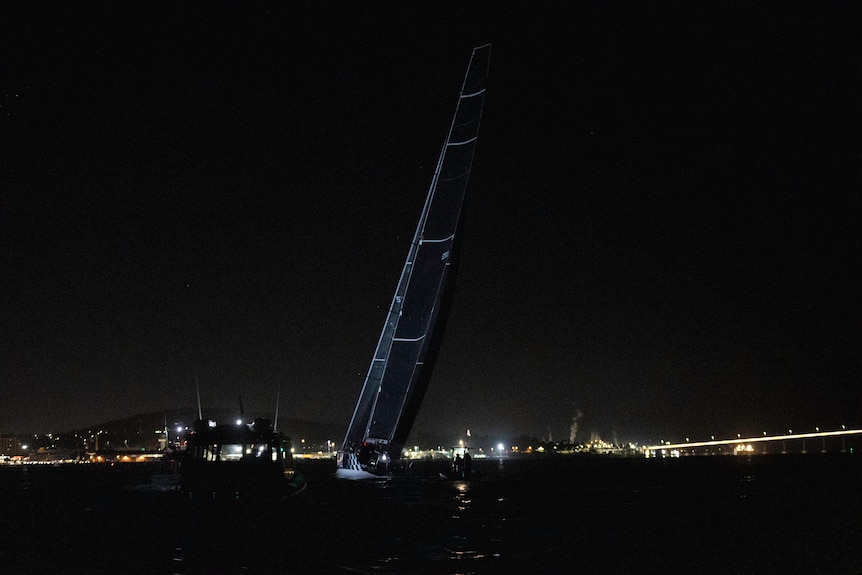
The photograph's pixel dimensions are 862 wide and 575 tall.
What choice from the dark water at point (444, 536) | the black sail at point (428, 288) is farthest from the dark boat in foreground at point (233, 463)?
the black sail at point (428, 288)

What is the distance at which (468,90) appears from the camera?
189ft

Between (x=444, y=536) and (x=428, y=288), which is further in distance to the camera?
(x=428, y=288)

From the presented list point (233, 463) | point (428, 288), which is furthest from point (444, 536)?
point (428, 288)

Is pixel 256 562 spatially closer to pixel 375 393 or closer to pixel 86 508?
pixel 86 508

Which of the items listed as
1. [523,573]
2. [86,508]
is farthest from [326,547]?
[86,508]

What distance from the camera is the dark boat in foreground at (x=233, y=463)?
37312 mm

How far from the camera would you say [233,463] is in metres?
37.6

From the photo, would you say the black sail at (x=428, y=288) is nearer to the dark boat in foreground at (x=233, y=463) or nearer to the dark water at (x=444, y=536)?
the dark water at (x=444, y=536)

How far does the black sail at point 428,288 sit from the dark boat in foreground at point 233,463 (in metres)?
18.6

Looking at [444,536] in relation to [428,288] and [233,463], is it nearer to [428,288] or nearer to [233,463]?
[233,463]

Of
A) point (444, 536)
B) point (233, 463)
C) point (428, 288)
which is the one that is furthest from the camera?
point (428, 288)

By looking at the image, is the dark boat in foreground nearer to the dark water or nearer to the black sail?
the dark water

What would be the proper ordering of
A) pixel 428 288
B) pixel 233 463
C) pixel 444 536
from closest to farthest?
pixel 444 536
pixel 233 463
pixel 428 288

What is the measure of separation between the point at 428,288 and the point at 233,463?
72.5 feet
